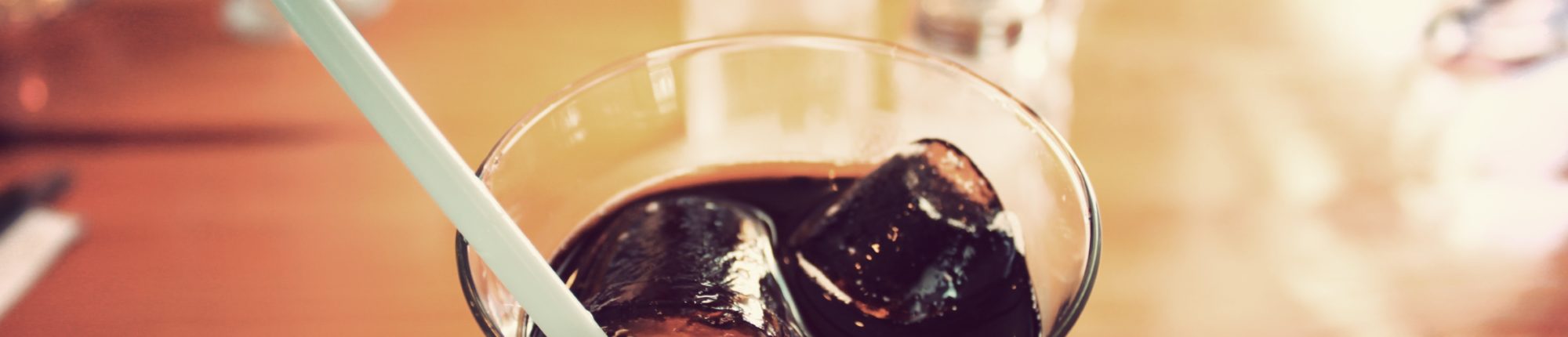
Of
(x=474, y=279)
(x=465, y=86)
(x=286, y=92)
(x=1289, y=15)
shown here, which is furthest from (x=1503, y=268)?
(x=286, y=92)

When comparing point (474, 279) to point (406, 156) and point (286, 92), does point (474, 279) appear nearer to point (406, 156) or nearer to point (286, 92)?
point (406, 156)

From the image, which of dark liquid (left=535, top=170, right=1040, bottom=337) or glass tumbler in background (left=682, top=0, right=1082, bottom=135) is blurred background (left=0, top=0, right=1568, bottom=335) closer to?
glass tumbler in background (left=682, top=0, right=1082, bottom=135)

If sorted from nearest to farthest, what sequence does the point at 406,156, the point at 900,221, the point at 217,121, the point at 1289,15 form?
the point at 406,156 → the point at 900,221 → the point at 217,121 → the point at 1289,15

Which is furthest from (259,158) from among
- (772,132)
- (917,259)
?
(917,259)

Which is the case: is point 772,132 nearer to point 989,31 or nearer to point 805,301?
point 805,301

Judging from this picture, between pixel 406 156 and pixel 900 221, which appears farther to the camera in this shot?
pixel 900 221

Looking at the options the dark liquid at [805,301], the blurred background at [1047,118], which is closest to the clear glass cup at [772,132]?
the dark liquid at [805,301]
